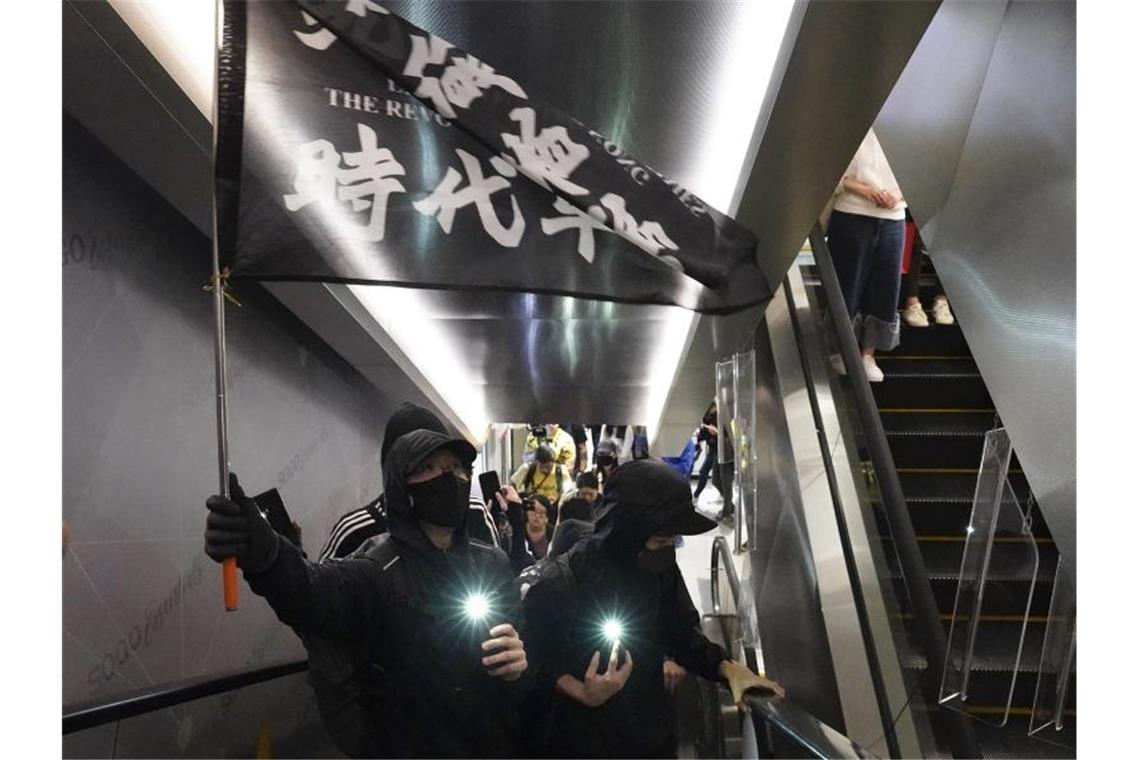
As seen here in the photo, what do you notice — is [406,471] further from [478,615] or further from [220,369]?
[220,369]

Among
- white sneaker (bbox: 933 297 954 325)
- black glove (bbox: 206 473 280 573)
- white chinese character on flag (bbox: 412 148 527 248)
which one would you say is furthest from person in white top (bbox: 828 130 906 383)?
black glove (bbox: 206 473 280 573)

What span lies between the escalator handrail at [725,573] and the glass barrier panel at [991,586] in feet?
6.67

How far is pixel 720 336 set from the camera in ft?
26.5

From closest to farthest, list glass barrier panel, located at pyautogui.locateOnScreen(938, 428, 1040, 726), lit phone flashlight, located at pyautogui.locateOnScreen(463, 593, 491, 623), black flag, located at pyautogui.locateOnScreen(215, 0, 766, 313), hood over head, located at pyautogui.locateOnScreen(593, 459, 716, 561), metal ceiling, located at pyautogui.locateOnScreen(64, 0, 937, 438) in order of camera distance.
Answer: black flag, located at pyautogui.locateOnScreen(215, 0, 766, 313), lit phone flashlight, located at pyautogui.locateOnScreen(463, 593, 491, 623), metal ceiling, located at pyautogui.locateOnScreen(64, 0, 937, 438), hood over head, located at pyautogui.locateOnScreen(593, 459, 716, 561), glass barrier panel, located at pyautogui.locateOnScreen(938, 428, 1040, 726)

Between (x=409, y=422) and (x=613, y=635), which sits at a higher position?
(x=409, y=422)

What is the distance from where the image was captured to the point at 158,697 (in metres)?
3.29

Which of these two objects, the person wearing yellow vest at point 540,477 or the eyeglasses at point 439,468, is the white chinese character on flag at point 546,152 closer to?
the eyeglasses at point 439,468

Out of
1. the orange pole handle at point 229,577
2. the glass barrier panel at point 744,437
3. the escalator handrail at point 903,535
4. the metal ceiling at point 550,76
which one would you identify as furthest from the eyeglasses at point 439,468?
the glass barrier panel at point 744,437

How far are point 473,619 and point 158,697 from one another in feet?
3.33

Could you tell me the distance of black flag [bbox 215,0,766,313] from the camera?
2.61 m

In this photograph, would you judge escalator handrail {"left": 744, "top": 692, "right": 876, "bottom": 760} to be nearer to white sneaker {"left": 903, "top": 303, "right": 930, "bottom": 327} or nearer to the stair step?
the stair step

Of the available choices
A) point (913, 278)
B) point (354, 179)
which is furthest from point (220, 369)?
point (913, 278)

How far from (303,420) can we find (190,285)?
2472 millimetres
